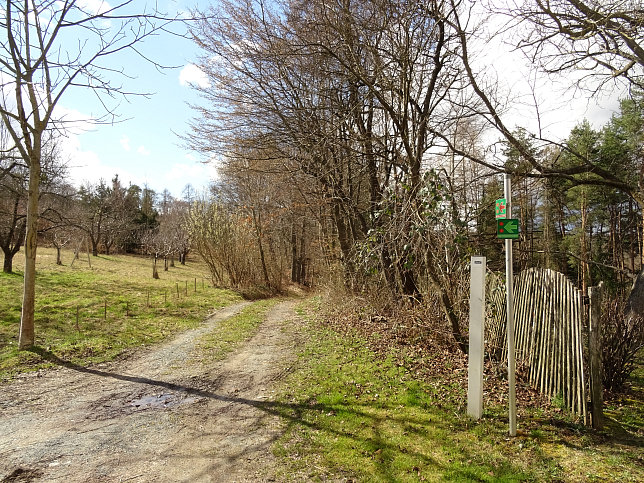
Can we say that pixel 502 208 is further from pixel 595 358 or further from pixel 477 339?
pixel 595 358

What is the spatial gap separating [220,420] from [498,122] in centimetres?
829

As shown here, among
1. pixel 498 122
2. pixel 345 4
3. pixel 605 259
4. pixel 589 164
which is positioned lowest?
pixel 605 259

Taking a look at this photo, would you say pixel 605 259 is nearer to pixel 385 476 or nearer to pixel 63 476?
pixel 385 476

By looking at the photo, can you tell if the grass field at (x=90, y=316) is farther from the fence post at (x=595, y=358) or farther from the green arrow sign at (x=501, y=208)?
the fence post at (x=595, y=358)

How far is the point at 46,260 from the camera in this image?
949 inches

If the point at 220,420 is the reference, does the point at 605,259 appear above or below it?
above

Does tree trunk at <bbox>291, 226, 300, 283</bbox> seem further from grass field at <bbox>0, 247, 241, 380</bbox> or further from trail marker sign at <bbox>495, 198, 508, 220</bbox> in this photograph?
trail marker sign at <bbox>495, 198, 508, 220</bbox>

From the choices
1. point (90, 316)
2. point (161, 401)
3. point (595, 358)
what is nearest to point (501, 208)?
point (595, 358)

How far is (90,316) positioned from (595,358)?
11.1 metres

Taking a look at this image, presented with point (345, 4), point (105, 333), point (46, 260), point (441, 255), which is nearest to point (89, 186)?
point (46, 260)

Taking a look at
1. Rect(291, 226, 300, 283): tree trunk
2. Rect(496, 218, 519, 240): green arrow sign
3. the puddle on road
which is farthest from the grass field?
Rect(291, 226, 300, 283): tree trunk

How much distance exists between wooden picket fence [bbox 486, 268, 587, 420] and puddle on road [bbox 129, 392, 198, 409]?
471cm

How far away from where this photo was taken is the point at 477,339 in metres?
4.52

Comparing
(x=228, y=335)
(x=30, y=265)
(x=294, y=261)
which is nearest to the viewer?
(x=30, y=265)
